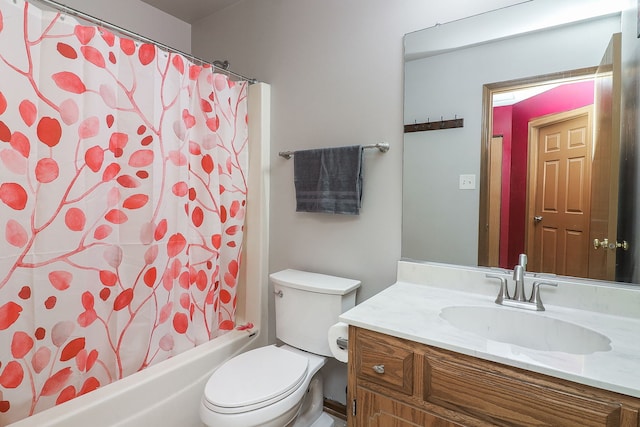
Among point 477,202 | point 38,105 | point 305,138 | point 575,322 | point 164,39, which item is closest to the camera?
point 575,322

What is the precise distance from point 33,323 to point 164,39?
→ 2.00 metres

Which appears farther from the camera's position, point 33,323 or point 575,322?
point 33,323

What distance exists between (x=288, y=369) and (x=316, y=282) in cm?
43

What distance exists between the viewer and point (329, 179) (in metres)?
1.76

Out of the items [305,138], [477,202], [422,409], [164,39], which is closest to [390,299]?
[422,409]

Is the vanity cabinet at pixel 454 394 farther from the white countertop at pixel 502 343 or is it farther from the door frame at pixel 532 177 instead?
the door frame at pixel 532 177

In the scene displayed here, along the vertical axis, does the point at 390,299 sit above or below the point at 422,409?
above

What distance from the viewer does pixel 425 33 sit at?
4.95 ft

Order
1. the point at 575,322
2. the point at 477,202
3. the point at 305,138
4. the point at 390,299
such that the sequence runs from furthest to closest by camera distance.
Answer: the point at 305,138 < the point at 477,202 < the point at 390,299 < the point at 575,322

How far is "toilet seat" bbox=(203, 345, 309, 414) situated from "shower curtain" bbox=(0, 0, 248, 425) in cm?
44

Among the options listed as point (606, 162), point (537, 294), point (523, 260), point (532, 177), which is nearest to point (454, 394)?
point (537, 294)

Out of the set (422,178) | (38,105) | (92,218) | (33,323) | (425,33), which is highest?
(425,33)

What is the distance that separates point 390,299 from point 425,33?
3.95 feet

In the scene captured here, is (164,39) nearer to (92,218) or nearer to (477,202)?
(92,218)
